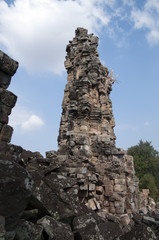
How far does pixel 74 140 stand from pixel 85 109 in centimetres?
176

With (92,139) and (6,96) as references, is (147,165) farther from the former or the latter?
(6,96)

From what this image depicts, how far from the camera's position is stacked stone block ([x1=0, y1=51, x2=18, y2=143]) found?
345cm

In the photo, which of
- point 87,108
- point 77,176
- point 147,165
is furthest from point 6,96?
point 147,165

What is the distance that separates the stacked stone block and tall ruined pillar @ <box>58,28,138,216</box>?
3.45 metres

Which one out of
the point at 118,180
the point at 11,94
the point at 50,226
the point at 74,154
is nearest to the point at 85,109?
the point at 74,154

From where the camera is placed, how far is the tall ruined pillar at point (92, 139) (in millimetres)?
7114

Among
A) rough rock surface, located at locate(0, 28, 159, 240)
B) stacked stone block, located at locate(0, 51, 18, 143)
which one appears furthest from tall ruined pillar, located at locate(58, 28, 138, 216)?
stacked stone block, located at locate(0, 51, 18, 143)

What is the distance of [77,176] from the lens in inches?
255

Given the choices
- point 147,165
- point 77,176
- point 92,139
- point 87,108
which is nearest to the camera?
point 77,176

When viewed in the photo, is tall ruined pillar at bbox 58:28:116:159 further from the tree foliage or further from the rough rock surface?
the tree foliage

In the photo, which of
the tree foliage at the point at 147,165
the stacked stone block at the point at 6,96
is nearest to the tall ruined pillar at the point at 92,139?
the stacked stone block at the point at 6,96

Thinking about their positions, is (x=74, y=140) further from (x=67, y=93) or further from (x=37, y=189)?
(x=37, y=189)

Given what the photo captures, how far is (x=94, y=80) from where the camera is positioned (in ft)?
36.1

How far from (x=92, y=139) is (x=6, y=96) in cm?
671
